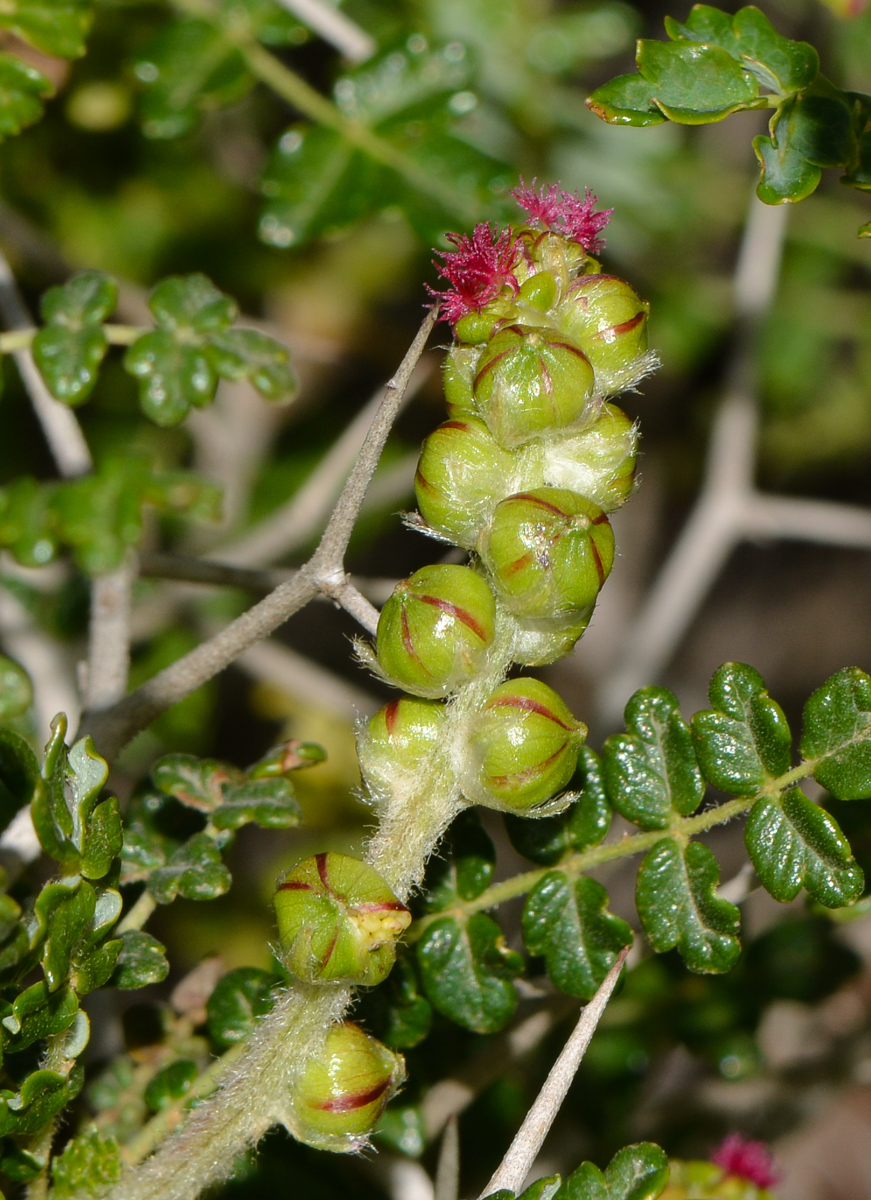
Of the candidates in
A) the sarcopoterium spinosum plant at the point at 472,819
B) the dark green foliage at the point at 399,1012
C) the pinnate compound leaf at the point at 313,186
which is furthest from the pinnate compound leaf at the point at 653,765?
the pinnate compound leaf at the point at 313,186

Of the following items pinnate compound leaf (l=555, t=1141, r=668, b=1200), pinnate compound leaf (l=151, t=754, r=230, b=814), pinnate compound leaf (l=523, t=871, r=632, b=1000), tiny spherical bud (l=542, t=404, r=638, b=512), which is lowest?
pinnate compound leaf (l=523, t=871, r=632, b=1000)

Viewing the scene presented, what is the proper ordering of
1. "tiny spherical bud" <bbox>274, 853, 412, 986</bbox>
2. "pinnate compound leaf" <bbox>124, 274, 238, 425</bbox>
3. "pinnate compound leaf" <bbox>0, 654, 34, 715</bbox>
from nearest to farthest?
"tiny spherical bud" <bbox>274, 853, 412, 986</bbox>
"pinnate compound leaf" <bbox>0, 654, 34, 715</bbox>
"pinnate compound leaf" <bbox>124, 274, 238, 425</bbox>

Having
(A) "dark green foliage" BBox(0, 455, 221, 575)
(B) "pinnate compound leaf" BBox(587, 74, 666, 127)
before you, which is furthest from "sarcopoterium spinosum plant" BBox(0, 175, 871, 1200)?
(A) "dark green foliage" BBox(0, 455, 221, 575)

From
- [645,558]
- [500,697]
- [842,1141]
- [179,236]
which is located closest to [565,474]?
[500,697]

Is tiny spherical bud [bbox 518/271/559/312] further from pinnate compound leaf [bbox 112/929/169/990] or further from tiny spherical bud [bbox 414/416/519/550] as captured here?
pinnate compound leaf [bbox 112/929/169/990]

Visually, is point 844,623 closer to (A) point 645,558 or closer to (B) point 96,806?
(A) point 645,558
